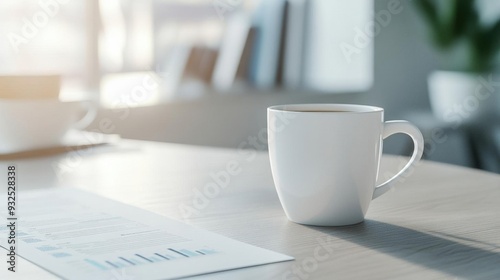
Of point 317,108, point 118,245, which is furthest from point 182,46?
point 118,245

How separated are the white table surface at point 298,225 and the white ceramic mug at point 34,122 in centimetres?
4

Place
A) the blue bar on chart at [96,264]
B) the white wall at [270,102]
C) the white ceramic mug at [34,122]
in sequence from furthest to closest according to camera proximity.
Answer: the white wall at [270,102], the white ceramic mug at [34,122], the blue bar on chart at [96,264]

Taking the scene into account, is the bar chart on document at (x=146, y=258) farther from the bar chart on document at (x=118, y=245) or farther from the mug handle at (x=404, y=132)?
the mug handle at (x=404, y=132)

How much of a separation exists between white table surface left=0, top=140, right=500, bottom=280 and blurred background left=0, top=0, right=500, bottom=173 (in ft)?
3.64

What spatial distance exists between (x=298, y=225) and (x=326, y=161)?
69mm

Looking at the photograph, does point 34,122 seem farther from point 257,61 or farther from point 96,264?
point 257,61

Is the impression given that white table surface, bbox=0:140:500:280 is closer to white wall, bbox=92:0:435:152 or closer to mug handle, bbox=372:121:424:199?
mug handle, bbox=372:121:424:199

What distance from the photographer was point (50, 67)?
2.25 m

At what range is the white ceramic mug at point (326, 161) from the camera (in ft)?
2.09

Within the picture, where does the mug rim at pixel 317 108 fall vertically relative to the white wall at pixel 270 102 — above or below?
below

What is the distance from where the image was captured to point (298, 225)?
0.66m

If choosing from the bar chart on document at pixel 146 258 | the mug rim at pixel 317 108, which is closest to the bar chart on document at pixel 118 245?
the bar chart on document at pixel 146 258

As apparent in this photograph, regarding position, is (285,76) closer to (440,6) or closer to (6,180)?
(440,6)

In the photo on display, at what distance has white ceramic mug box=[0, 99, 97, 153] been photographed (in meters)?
1.10
